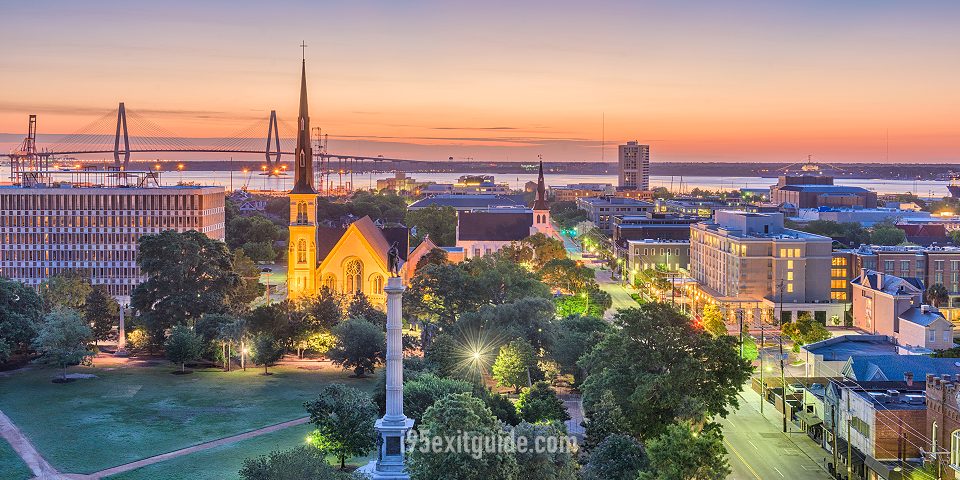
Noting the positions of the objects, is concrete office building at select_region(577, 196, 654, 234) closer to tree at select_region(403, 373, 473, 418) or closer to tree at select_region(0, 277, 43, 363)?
tree at select_region(0, 277, 43, 363)

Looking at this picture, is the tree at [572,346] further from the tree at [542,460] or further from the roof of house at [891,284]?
the roof of house at [891,284]

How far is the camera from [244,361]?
2554 inches

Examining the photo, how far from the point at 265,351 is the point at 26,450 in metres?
18.8

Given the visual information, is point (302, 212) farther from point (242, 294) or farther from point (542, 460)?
point (542, 460)

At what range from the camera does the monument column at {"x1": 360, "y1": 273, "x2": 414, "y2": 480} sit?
3828 centimetres

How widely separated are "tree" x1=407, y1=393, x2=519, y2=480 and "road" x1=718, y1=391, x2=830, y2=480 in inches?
484

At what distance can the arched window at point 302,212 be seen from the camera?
272ft

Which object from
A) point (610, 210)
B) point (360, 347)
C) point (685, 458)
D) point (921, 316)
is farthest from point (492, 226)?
point (685, 458)

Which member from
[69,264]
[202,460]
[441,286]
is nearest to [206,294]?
[441,286]

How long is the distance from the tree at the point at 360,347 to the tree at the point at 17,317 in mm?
20438

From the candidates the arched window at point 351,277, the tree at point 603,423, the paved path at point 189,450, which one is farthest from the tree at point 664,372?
the arched window at point 351,277

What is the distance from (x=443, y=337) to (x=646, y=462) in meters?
20.8

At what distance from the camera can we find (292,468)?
32625mm

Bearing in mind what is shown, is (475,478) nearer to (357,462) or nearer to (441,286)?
(357,462)
